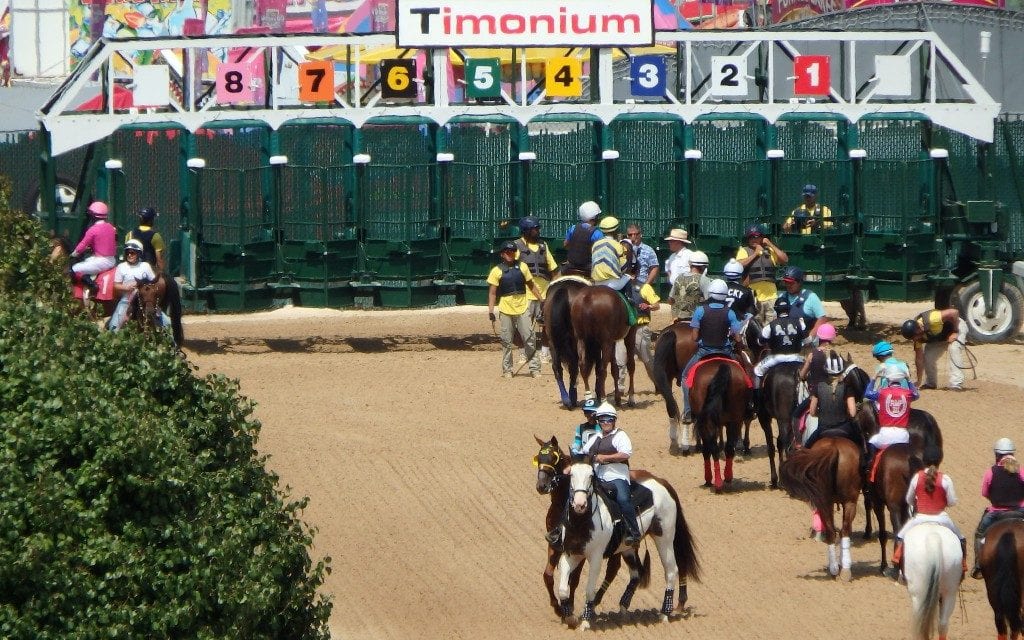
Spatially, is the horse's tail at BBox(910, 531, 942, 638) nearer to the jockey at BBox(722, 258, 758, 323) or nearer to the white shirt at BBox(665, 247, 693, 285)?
the jockey at BBox(722, 258, 758, 323)

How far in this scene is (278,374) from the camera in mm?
19500

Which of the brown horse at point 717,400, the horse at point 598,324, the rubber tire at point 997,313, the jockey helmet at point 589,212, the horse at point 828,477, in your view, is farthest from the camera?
the rubber tire at point 997,313

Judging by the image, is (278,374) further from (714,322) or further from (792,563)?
(792,563)

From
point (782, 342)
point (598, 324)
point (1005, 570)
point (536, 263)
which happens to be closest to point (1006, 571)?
point (1005, 570)

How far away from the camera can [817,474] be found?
1177 cm

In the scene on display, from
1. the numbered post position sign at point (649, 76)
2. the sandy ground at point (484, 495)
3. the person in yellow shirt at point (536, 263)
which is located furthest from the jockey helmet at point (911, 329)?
the numbered post position sign at point (649, 76)

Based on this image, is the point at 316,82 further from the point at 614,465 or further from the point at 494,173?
the point at 614,465

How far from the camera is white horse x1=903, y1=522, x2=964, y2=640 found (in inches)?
396

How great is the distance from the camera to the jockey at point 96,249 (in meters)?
18.8

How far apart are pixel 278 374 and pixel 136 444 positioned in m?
12.2

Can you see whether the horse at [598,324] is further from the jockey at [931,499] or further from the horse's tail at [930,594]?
the horse's tail at [930,594]

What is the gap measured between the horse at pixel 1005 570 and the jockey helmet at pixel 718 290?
4422 millimetres

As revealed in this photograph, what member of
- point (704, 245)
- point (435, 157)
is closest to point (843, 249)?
point (704, 245)

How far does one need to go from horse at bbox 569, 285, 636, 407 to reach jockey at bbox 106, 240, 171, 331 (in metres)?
4.26
